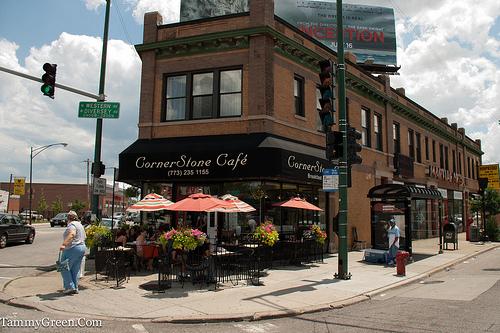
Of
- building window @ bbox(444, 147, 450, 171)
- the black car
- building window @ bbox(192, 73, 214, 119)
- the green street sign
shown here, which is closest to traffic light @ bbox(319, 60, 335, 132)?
building window @ bbox(192, 73, 214, 119)

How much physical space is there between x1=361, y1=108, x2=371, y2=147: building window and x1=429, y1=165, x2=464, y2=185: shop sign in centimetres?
1088

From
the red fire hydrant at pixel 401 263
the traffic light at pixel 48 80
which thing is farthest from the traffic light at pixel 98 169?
the red fire hydrant at pixel 401 263

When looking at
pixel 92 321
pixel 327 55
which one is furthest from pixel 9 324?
pixel 327 55

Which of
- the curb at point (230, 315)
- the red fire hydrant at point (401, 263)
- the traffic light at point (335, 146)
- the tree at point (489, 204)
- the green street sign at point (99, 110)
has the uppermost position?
the green street sign at point (99, 110)

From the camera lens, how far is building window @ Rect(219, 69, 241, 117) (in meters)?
17.1

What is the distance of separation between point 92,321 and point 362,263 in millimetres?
11202

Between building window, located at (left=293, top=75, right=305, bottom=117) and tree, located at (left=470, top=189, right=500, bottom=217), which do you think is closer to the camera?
building window, located at (left=293, top=75, right=305, bottom=117)

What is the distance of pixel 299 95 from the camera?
18.8m

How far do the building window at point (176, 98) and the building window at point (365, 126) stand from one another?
33.1 feet

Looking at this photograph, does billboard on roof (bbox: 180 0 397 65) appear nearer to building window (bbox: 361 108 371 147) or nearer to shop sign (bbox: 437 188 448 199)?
shop sign (bbox: 437 188 448 199)

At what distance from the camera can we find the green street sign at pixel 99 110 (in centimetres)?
1591

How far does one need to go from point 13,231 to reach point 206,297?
17.5 m

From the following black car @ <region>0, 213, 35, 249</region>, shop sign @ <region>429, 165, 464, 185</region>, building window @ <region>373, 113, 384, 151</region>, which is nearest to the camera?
black car @ <region>0, 213, 35, 249</region>

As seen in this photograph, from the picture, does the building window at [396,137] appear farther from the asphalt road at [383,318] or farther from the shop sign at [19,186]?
the shop sign at [19,186]
